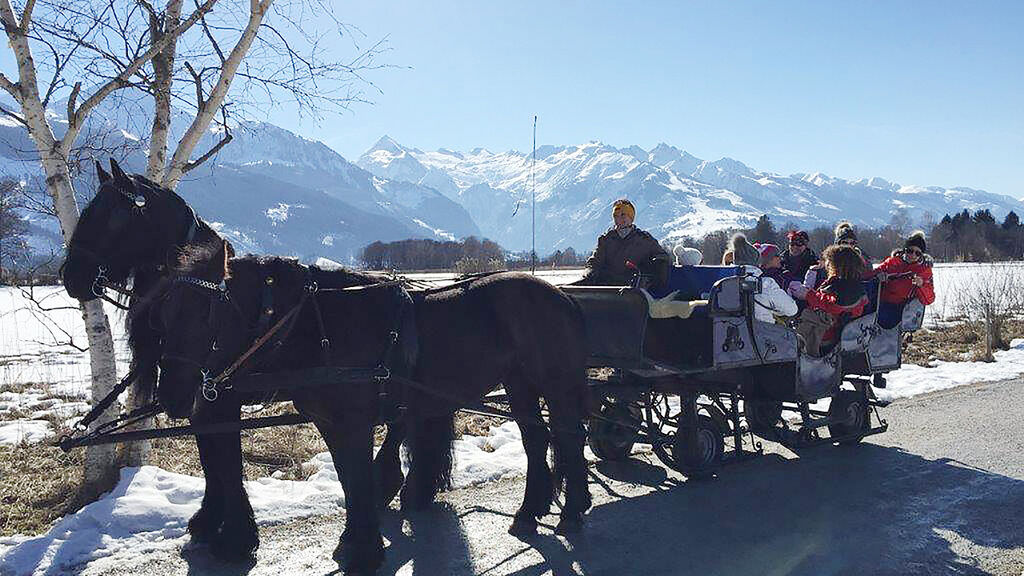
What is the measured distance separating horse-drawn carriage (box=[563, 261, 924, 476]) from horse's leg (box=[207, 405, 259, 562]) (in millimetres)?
2682

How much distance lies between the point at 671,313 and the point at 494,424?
324 cm

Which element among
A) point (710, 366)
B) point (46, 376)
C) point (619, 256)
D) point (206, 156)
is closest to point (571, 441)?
point (710, 366)

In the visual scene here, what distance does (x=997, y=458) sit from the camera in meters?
6.91

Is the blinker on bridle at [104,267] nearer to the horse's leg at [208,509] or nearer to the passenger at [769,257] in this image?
the horse's leg at [208,509]

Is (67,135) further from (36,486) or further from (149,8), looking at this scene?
(36,486)

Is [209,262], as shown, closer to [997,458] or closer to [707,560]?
[707,560]

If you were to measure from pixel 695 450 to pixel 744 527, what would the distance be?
1.25 m

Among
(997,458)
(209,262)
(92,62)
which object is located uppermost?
(92,62)

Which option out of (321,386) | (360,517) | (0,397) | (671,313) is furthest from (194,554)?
(0,397)

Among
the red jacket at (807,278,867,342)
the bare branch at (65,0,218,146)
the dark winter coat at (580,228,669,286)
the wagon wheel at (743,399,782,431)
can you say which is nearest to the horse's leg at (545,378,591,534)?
the dark winter coat at (580,228,669,286)

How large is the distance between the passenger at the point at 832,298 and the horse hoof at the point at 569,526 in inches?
122

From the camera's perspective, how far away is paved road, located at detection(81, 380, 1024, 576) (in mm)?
4559

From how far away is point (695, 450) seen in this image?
6430 mm

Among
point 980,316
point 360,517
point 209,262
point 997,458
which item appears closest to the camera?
point 209,262
